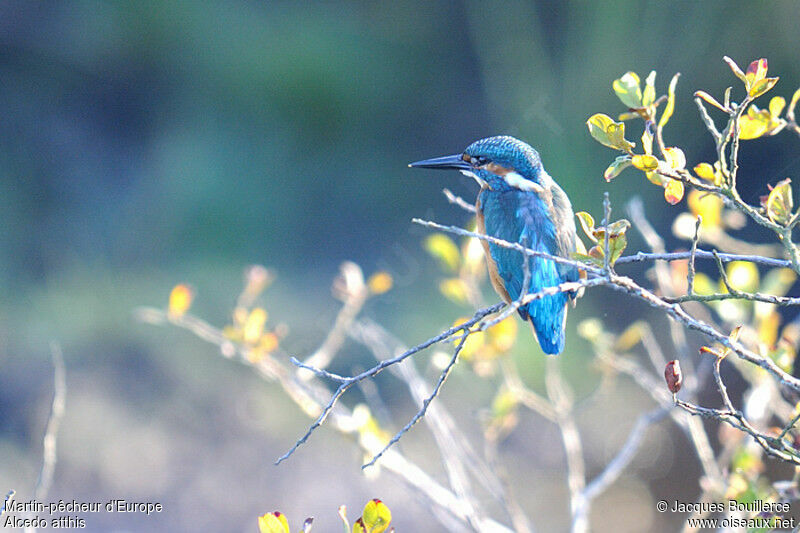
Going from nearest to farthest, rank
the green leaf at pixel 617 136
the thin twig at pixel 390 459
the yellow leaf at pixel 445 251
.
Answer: the green leaf at pixel 617 136
the thin twig at pixel 390 459
the yellow leaf at pixel 445 251

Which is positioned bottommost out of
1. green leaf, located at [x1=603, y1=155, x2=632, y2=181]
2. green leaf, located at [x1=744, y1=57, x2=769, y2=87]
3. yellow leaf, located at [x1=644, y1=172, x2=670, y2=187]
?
green leaf, located at [x1=603, y1=155, x2=632, y2=181]

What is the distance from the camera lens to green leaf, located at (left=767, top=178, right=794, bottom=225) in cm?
114

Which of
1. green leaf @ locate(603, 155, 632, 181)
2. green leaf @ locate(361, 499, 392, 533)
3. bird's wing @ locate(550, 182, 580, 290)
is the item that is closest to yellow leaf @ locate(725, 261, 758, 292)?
bird's wing @ locate(550, 182, 580, 290)

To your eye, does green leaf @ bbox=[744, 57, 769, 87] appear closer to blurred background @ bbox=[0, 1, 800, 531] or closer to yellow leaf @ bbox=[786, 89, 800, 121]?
yellow leaf @ bbox=[786, 89, 800, 121]

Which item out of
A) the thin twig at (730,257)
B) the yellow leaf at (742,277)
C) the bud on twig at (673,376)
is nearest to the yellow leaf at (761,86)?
the thin twig at (730,257)

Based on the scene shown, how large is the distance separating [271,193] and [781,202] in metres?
4.50

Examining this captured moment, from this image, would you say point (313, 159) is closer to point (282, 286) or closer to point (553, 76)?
point (282, 286)

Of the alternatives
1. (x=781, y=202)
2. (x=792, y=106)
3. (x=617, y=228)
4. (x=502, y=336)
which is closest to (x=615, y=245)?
(x=617, y=228)

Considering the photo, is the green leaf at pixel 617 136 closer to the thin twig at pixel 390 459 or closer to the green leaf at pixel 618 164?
the green leaf at pixel 618 164

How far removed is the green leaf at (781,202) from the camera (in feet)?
3.73

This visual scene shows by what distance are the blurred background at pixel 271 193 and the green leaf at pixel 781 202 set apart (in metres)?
2.80

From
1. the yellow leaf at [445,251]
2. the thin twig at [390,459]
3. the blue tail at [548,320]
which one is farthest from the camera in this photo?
the yellow leaf at [445,251]

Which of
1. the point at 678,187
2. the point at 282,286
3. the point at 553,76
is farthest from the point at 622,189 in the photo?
the point at 678,187

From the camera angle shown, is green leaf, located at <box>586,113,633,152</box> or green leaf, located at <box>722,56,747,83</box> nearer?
green leaf, located at <box>722,56,747,83</box>
